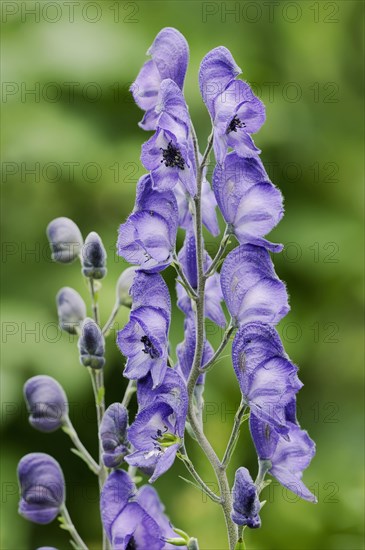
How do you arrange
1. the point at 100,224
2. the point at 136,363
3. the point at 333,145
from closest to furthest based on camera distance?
the point at 136,363 < the point at 100,224 < the point at 333,145

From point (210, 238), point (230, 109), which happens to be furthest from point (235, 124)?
point (210, 238)

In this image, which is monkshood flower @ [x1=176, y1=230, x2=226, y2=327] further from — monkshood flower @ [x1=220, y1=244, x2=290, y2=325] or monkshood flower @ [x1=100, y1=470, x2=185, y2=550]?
monkshood flower @ [x1=100, y1=470, x2=185, y2=550]

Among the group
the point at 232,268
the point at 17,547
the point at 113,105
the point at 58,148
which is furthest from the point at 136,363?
the point at 113,105

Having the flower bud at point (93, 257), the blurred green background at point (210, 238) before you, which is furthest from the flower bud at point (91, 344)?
the blurred green background at point (210, 238)

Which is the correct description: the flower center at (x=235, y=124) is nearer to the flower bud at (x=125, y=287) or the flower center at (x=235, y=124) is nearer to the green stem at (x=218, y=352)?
the green stem at (x=218, y=352)

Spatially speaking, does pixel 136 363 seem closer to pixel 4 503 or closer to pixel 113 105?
pixel 4 503

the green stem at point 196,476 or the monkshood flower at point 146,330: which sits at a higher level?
the monkshood flower at point 146,330

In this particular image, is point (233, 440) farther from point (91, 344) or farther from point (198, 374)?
point (91, 344)
